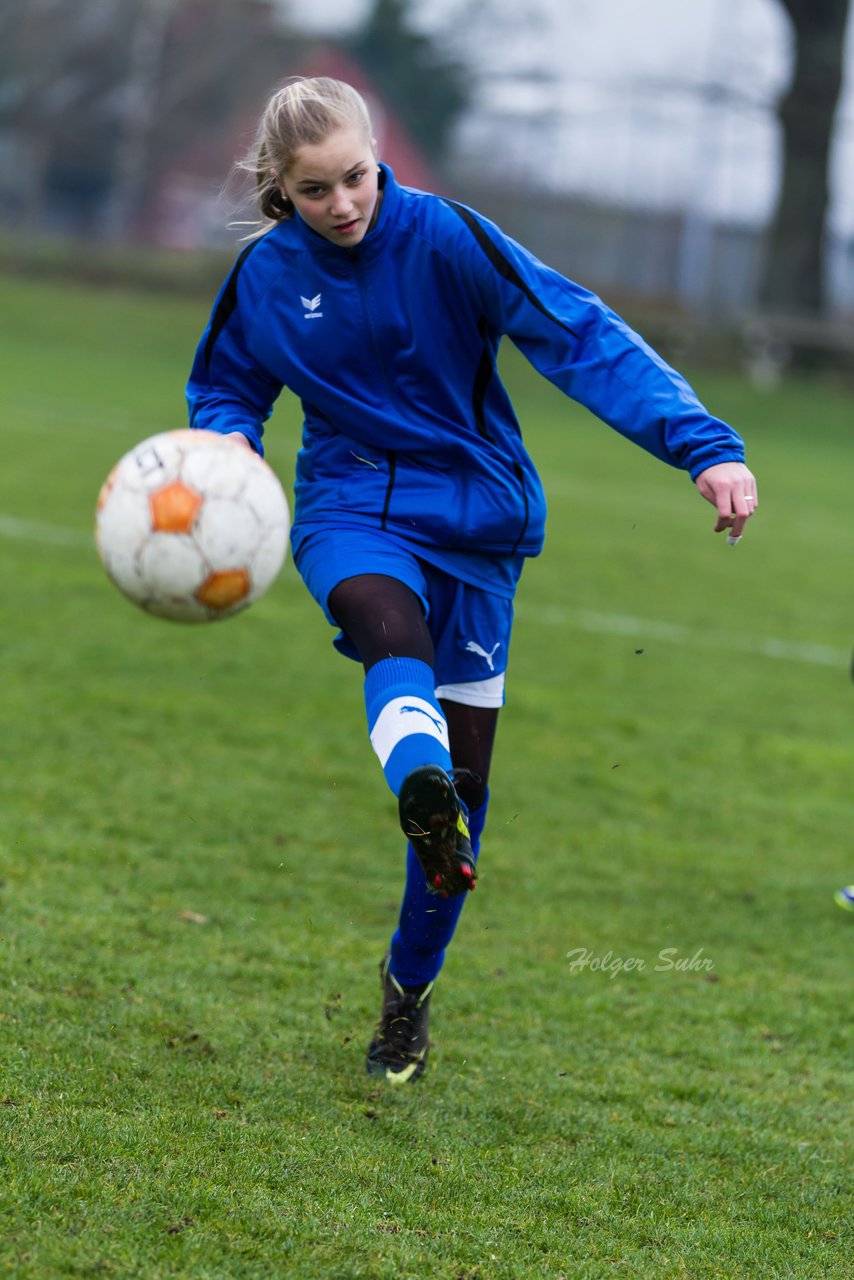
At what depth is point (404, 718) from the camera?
310cm

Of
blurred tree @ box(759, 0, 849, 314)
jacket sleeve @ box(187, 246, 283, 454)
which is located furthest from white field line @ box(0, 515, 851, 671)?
blurred tree @ box(759, 0, 849, 314)

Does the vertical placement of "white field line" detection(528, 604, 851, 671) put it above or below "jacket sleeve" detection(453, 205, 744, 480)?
Answer: below

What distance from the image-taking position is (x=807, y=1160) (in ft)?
11.1

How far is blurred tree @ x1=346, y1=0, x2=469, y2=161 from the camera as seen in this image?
104 feet

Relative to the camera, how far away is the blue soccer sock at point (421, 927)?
3.62 m

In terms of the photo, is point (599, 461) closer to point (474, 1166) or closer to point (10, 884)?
point (10, 884)

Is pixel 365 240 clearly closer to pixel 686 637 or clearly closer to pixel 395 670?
pixel 395 670

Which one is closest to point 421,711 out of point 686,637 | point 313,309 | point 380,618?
point 380,618

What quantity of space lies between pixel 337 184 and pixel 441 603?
933mm

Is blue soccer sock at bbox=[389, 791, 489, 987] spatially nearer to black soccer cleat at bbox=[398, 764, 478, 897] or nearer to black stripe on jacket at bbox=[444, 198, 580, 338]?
black soccer cleat at bbox=[398, 764, 478, 897]

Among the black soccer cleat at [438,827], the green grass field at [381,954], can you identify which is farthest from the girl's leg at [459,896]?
the black soccer cleat at [438,827]

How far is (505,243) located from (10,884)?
230cm

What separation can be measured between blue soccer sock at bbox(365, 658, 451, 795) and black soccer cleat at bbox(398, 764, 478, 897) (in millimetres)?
37

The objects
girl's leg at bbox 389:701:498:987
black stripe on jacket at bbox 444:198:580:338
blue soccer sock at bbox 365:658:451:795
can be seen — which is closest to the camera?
blue soccer sock at bbox 365:658:451:795
